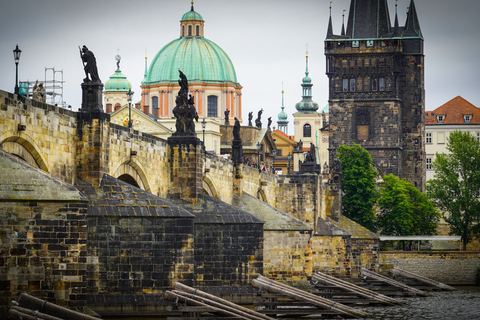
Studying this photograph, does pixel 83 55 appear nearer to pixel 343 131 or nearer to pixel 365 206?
pixel 365 206

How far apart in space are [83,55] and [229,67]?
8685 cm

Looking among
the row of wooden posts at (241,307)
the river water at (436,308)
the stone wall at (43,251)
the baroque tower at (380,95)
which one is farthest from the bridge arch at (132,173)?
the baroque tower at (380,95)

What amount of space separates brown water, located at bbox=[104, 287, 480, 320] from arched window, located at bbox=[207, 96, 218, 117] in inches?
2380

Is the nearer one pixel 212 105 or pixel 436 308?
pixel 436 308

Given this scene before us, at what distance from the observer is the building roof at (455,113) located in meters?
133

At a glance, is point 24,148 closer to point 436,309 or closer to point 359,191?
point 436,309

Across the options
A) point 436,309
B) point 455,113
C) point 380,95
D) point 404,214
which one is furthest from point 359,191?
point 455,113

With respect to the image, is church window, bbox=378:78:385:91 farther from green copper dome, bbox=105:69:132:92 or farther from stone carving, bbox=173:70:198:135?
stone carving, bbox=173:70:198:135

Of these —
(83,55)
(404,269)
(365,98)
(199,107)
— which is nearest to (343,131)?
(365,98)

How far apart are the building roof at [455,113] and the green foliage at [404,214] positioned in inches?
1660

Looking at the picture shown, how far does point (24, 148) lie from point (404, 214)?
61.4 meters

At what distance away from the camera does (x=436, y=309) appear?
5191 cm

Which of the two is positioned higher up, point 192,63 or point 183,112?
point 192,63

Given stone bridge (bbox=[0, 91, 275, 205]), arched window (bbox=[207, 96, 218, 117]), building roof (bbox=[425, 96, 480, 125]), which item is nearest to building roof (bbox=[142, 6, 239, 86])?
arched window (bbox=[207, 96, 218, 117])
